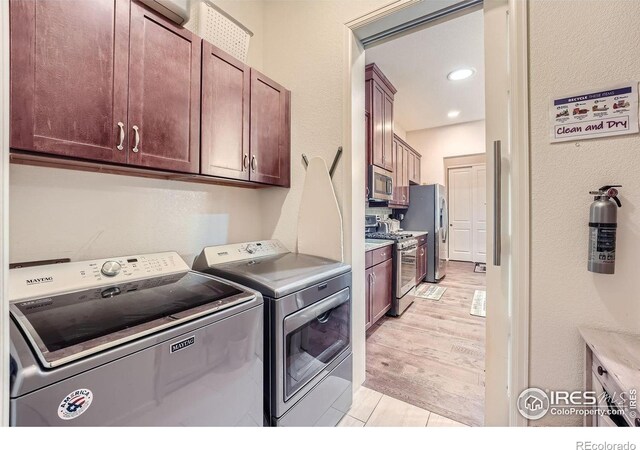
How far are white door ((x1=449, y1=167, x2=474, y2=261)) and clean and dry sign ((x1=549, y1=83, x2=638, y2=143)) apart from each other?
15.7ft

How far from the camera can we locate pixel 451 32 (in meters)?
2.48

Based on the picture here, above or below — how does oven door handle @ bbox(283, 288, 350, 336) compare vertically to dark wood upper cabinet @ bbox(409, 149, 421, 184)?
below

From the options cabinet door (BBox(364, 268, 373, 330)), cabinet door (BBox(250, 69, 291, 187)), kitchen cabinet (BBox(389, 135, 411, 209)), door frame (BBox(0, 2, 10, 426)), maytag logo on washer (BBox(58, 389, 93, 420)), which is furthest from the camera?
kitchen cabinet (BBox(389, 135, 411, 209))

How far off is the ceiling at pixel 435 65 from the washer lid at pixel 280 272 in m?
1.84

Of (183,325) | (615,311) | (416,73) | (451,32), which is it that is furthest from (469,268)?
(183,325)

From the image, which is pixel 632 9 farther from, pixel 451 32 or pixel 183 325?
pixel 183 325

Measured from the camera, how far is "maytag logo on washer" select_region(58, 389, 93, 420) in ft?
2.06

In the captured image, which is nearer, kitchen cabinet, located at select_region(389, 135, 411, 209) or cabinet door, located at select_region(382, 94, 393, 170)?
cabinet door, located at select_region(382, 94, 393, 170)

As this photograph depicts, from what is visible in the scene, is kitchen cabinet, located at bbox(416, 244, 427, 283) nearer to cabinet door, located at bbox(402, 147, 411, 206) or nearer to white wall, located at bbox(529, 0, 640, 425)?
cabinet door, located at bbox(402, 147, 411, 206)

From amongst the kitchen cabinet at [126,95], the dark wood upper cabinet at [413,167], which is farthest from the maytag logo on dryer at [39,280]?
the dark wood upper cabinet at [413,167]

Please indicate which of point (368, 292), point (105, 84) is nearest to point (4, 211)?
point (105, 84)

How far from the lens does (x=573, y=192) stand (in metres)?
1.06

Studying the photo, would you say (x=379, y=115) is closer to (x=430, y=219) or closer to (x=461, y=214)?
(x=430, y=219)

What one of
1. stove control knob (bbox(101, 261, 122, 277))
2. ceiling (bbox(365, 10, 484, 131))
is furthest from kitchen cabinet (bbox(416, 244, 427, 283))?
stove control knob (bbox(101, 261, 122, 277))
